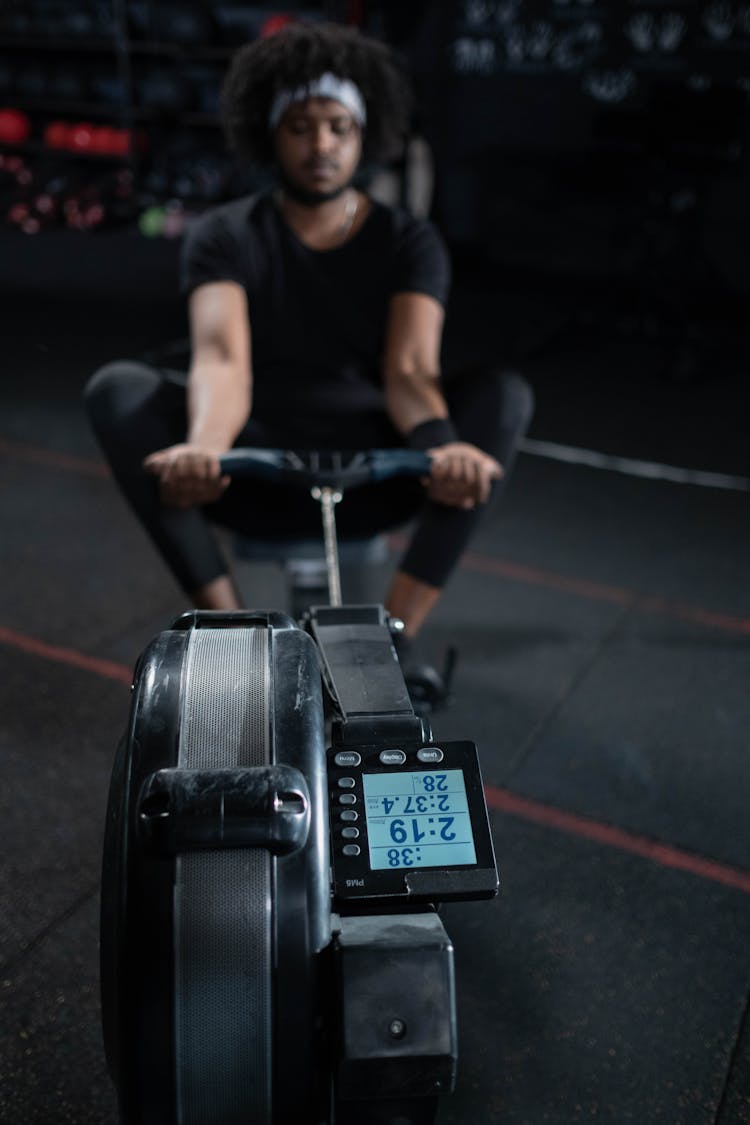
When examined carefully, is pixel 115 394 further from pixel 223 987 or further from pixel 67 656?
pixel 223 987

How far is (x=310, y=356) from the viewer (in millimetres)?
2062

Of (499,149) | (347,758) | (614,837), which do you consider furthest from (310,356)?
(499,149)

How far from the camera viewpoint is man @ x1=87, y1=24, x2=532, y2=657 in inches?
71.5

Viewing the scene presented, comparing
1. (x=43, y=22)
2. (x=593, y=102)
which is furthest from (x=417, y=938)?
(x=43, y=22)

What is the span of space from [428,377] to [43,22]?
20.9 feet

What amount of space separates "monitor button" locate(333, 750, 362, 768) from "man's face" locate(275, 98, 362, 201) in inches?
55.4

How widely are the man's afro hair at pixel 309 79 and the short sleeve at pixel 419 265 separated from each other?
1.06 feet

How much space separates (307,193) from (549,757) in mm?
1194

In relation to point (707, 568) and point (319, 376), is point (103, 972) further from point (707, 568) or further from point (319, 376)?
point (707, 568)

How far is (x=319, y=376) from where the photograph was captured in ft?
6.81

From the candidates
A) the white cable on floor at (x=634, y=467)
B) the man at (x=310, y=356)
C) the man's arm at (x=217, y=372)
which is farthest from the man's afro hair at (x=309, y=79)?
the white cable on floor at (x=634, y=467)

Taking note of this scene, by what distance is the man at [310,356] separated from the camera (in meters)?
1.82

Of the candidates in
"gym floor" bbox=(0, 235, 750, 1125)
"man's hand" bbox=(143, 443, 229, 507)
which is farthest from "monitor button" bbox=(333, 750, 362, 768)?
"man's hand" bbox=(143, 443, 229, 507)

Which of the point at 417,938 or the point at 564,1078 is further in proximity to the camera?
the point at 564,1078
